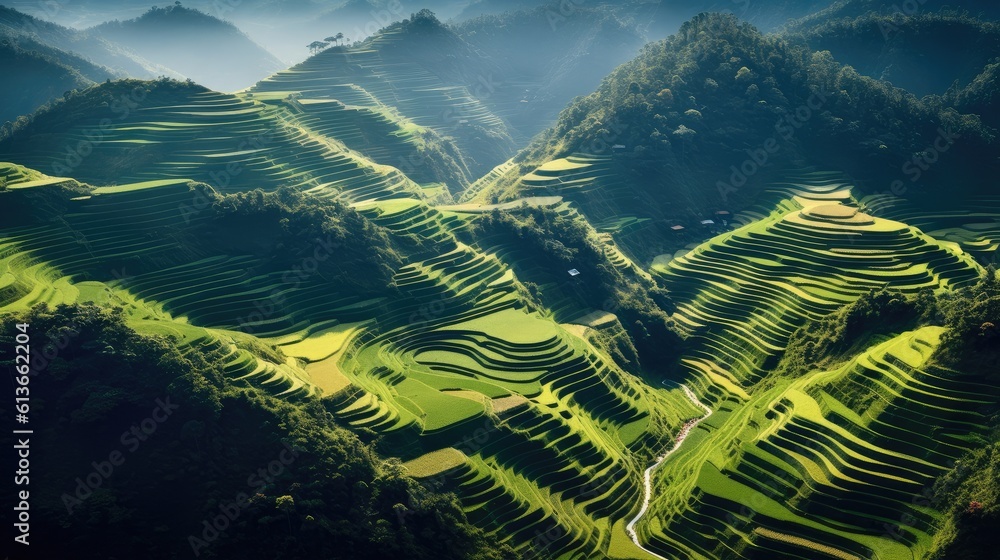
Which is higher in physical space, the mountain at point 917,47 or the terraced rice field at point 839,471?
the mountain at point 917,47

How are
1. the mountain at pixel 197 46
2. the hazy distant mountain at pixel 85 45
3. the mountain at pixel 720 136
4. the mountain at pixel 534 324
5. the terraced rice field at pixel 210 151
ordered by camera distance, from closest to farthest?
the mountain at pixel 534 324
the terraced rice field at pixel 210 151
the mountain at pixel 720 136
the hazy distant mountain at pixel 85 45
the mountain at pixel 197 46

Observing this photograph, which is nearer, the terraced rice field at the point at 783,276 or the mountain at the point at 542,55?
the terraced rice field at the point at 783,276

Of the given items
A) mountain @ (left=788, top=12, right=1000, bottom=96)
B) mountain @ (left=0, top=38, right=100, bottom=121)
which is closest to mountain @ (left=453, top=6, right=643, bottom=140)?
mountain @ (left=788, top=12, right=1000, bottom=96)

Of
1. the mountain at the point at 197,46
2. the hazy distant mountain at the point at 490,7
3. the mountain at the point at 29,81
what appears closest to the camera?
the mountain at the point at 29,81

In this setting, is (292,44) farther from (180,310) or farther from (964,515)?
(964,515)

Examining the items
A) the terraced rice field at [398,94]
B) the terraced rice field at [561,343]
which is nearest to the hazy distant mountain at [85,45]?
the terraced rice field at [398,94]

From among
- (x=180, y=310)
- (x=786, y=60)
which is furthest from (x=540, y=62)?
(x=180, y=310)

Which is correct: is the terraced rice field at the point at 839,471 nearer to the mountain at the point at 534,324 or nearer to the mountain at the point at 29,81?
the mountain at the point at 534,324

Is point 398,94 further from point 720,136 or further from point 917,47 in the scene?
point 917,47

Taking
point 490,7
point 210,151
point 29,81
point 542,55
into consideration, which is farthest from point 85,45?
point 210,151
